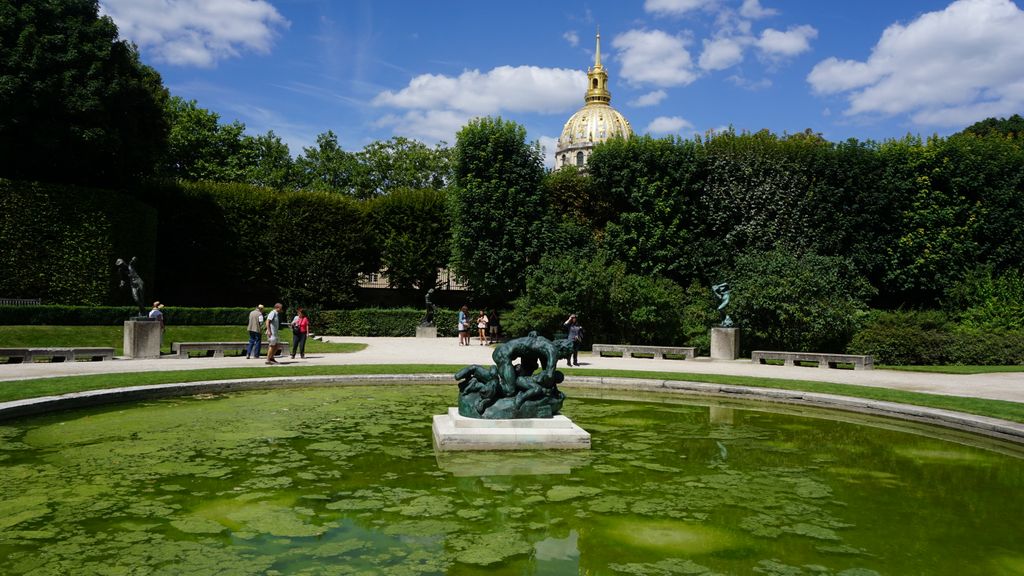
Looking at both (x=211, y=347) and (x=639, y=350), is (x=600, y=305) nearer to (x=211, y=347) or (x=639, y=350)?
(x=639, y=350)

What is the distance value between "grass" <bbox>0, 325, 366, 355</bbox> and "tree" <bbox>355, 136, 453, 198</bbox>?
120 feet

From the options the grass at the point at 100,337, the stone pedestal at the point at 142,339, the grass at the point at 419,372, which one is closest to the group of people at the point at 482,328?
the grass at the point at 100,337

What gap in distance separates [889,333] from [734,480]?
17.8 metres

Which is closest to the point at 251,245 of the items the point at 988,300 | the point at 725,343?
the point at 725,343

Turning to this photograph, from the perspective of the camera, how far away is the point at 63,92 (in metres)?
26.5

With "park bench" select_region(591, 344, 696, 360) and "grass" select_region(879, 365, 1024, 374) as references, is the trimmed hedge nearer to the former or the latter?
"park bench" select_region(591, 344, 696, 360)

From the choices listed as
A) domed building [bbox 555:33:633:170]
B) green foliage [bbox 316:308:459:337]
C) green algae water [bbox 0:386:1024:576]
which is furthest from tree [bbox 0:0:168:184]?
domed building [bbox 555:33:633:170]

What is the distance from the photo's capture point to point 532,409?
32.9 feet

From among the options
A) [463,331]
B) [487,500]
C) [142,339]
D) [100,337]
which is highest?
[463,331]

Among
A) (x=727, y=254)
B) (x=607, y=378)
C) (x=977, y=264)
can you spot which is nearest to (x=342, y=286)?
(x=727, y=254)

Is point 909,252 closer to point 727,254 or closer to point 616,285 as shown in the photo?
point 727,254

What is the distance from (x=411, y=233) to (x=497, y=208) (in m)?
9.23

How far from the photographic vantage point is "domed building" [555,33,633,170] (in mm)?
120438

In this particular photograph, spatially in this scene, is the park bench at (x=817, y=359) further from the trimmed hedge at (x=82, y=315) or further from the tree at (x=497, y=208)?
the trimmed hedge at (x=82, y=315)
